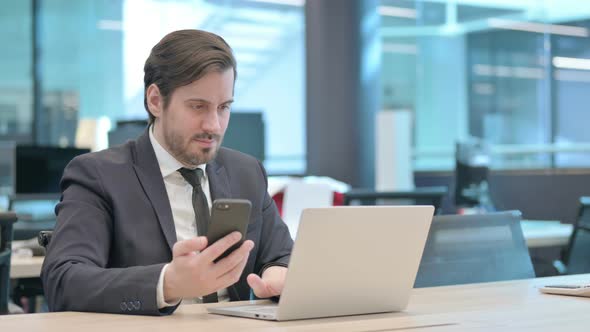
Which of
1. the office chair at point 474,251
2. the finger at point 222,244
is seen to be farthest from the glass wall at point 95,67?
the finger at point 222,244

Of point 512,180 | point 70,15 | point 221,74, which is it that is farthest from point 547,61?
point 221,74

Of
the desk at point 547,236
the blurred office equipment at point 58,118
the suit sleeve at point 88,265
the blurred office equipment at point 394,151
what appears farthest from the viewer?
the blurred office equipment at point 58,118

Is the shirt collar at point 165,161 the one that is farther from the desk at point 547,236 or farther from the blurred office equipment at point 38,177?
the blurred office equipment at point 38,177

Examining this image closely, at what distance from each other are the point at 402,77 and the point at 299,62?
1.45 meters

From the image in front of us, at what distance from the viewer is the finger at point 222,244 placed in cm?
169

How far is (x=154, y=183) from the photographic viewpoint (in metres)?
2.28

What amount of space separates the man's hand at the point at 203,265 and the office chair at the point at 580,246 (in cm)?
338

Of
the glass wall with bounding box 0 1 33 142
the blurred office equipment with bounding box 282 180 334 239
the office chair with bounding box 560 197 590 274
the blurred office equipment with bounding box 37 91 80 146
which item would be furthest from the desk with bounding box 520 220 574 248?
the glass wall with bounding box 0 1 33 142

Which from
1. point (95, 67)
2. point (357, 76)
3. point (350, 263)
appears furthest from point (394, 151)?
point (350, 263)

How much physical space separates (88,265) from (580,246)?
346 cm

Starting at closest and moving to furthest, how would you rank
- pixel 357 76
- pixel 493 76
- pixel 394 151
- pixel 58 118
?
pixel 394 151
pixel 357 76
pixel 493 76
pixel 58 118

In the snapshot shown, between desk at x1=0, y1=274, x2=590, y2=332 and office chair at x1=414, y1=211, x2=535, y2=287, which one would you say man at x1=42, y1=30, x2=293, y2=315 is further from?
office chair at x1=414, y1=211, x2=535, y2=287

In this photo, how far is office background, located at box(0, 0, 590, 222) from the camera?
7.29 metres

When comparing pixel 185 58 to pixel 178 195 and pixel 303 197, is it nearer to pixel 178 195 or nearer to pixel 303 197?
pixel 178 195
